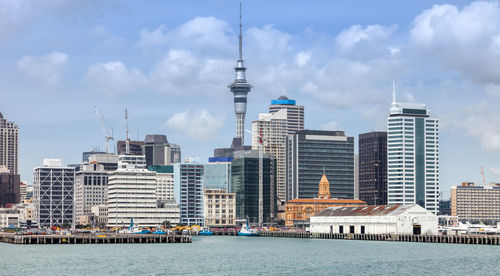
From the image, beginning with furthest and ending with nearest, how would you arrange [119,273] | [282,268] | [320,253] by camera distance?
1. [320,253]
2. [282,268]
3. [119,273]

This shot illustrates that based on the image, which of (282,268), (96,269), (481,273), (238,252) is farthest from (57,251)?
(481,273)

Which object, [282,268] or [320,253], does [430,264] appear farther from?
[320,253]

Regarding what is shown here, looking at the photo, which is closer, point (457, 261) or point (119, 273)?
point (119, 273)

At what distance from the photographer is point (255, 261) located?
513 ft

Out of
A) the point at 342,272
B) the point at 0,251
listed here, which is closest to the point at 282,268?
the point at 342,272

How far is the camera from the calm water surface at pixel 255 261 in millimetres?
134250

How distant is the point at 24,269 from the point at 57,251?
46844mm

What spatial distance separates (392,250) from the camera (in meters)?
186

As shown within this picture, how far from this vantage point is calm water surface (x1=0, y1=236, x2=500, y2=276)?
134 m

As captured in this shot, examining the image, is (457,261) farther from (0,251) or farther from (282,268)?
(0,251)

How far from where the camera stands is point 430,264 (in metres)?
147

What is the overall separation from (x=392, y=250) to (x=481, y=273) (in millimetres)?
54032

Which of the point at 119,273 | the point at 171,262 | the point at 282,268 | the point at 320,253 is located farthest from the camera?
the point at 320,253

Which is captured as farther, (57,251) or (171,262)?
(57,251)
